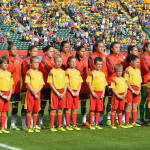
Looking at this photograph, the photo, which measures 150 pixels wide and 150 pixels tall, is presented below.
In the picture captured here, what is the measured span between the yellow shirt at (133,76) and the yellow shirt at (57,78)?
1.50 metres

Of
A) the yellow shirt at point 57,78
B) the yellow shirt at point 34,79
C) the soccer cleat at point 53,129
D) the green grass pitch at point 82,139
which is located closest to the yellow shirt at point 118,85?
the green grass pitch at point 82,139

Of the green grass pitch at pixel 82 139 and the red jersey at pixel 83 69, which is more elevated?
the red jersey at pixel 83 69

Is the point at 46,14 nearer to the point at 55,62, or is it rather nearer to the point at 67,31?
the point at 67,31

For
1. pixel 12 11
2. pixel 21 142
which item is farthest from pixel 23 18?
pixel 21 142

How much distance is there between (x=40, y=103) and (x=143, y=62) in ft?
8.59

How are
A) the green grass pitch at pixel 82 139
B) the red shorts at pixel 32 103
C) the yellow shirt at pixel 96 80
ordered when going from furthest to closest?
the yellow shirt at pixel 96 80 → the red shorts at pixel 32 103 → the green grass pitch at pixel 82 139

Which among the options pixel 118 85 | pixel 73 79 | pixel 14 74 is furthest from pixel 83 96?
pixel 14 74

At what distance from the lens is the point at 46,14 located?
3269 centimetres

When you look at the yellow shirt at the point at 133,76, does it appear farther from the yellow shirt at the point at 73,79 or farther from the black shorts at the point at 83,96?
the yellow shirt at the point at 73,79

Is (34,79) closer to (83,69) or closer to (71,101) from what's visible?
(71,101)

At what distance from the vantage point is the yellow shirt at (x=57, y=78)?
27.6ft

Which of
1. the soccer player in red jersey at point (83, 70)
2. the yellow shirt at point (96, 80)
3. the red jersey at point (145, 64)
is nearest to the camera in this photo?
the yellow shirt at point (96, 80)

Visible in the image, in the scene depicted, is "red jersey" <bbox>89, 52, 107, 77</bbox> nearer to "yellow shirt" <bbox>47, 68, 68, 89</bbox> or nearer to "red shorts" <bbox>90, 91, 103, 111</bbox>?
"red shorts" <bbox>90, 91, 103, 111</bbox>

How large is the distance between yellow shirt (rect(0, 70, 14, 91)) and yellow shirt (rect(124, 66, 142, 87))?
2.64m
